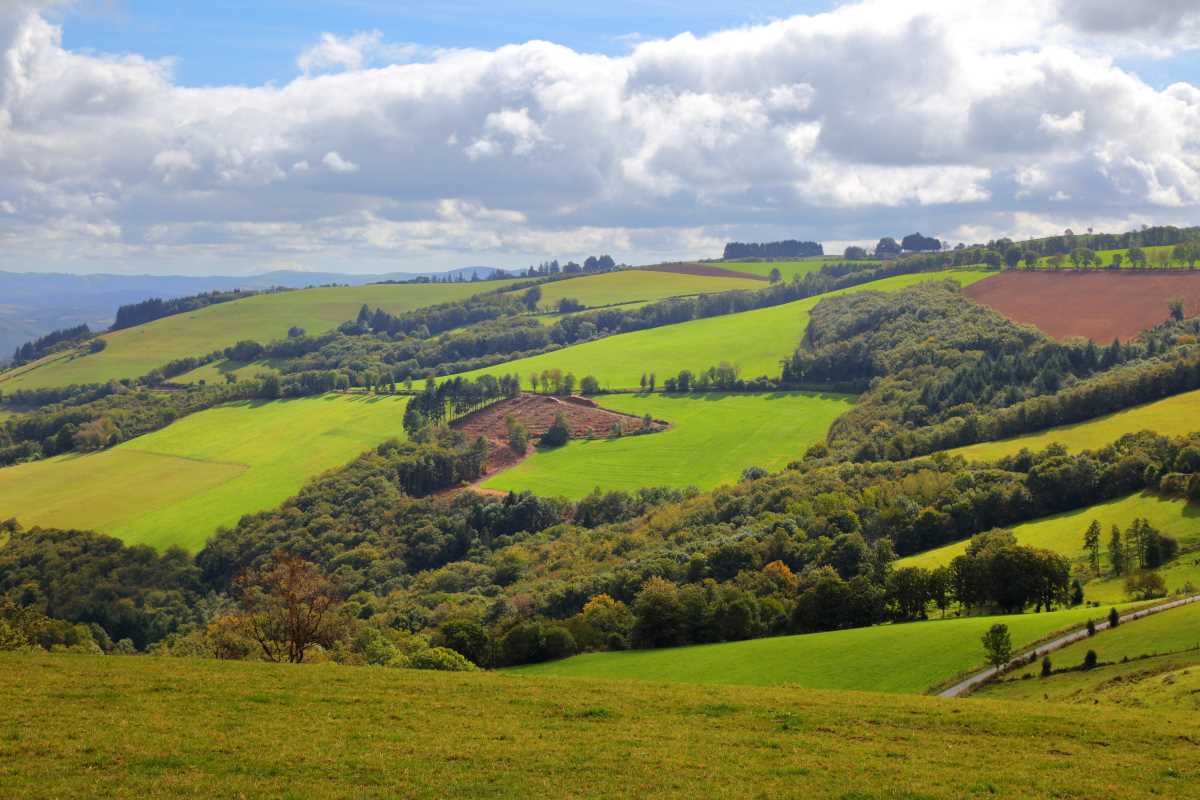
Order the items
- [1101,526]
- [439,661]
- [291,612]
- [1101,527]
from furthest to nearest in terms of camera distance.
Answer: [1101,526] < [1101,527] < [439,661] < [291,612]

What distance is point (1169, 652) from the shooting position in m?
45.0

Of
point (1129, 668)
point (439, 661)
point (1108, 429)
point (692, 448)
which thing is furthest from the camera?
point (692, 448)

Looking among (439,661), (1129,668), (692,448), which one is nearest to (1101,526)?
(1129,668)

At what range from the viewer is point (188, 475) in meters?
164

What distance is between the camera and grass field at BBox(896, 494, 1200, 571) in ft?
273

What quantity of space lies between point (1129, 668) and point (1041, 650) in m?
7.89

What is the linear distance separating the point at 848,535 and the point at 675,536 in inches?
922

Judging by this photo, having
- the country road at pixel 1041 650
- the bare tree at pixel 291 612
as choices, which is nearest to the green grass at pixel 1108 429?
the country road at pixel 1041 650

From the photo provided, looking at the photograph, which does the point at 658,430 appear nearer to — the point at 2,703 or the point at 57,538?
the point at 57,538

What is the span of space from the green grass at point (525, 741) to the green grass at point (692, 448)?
108391mm

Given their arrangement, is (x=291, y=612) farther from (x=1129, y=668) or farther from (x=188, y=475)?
(x=188, y=475)

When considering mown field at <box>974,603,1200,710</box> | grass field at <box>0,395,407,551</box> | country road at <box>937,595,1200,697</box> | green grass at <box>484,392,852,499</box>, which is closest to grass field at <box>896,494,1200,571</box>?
country road at <box>937,595,1200,697</box>

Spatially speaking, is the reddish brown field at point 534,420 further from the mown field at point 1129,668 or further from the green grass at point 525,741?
the green grass at point 525,741

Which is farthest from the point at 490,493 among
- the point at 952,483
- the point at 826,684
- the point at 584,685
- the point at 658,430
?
the point at 584,685
